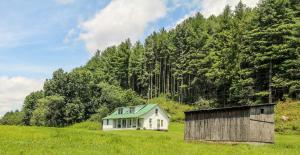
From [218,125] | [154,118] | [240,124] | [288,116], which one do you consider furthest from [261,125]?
[154,118]

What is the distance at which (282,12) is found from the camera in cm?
8150

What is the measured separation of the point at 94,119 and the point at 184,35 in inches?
1496

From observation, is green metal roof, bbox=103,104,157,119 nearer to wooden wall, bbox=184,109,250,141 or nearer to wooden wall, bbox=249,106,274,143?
wooden wall, bbox=184,109,250,141

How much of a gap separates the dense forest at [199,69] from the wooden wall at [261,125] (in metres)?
29.8

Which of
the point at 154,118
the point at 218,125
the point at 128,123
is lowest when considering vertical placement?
the point at 128,123

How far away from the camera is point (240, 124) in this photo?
146ft

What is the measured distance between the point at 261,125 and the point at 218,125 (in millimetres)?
4917

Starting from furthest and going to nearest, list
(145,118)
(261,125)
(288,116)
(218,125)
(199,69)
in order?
(199,69) < (145,118) < (288,116) < (218,125) < (261,125)

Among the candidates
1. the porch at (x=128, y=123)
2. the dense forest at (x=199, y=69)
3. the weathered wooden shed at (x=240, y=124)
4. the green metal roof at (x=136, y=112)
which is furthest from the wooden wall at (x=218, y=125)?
the porch at (x=128, y=123)

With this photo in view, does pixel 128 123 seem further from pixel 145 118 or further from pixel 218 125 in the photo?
pixel 218 125

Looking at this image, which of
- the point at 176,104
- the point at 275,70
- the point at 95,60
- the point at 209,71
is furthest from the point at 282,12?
the point at 95,60

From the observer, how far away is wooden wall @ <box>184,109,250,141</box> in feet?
146

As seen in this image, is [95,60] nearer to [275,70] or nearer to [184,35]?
[184,35]

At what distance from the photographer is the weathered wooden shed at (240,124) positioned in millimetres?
43969
